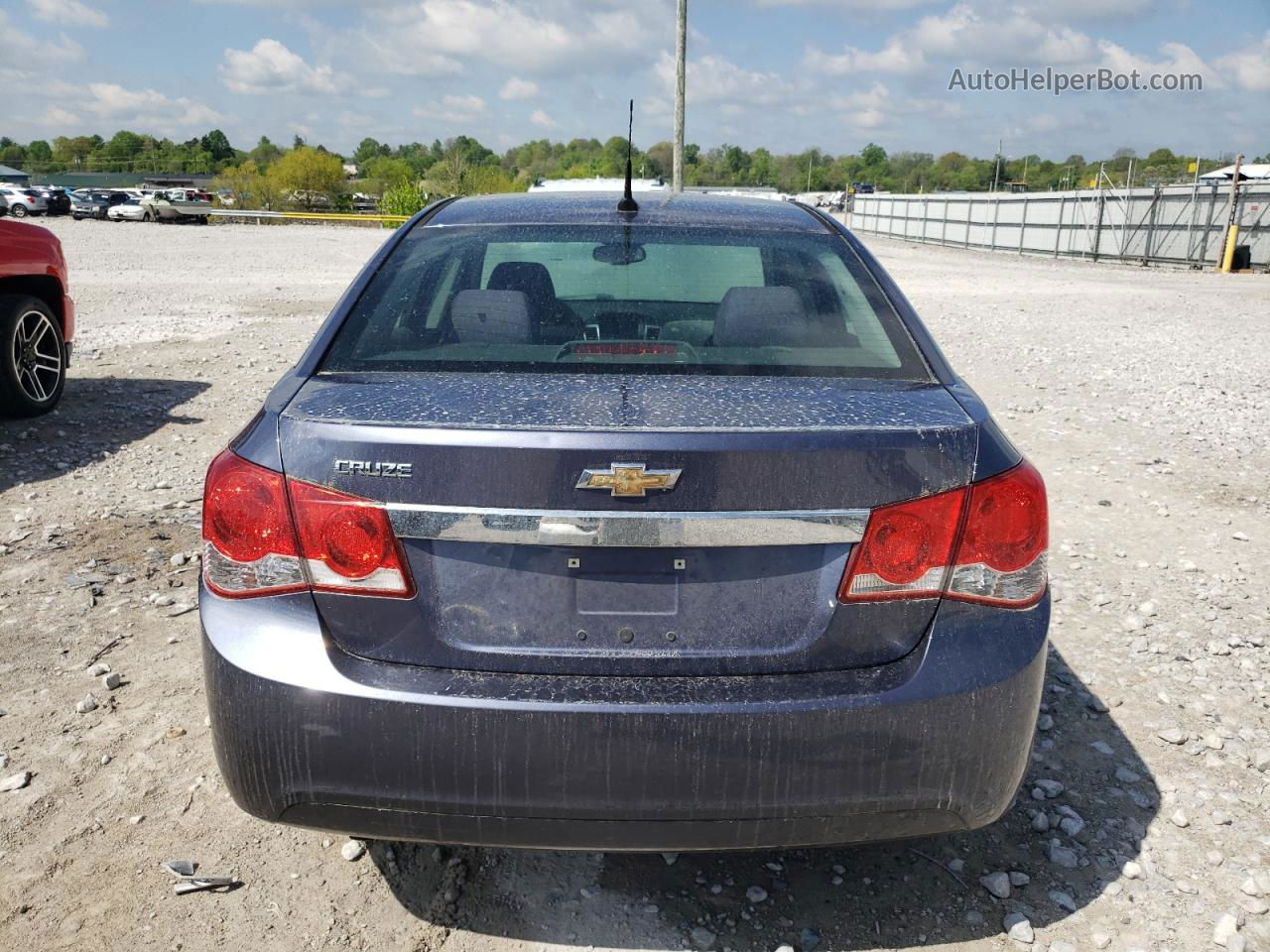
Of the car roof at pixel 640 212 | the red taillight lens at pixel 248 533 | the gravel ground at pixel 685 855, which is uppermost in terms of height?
the car roof at pixel 640 212

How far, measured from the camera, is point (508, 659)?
204 centimetres

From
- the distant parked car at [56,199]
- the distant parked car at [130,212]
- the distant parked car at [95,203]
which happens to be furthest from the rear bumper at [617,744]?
the distant parked car at [56,199]

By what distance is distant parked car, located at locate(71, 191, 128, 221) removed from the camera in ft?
187

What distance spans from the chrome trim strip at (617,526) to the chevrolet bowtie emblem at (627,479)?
47 millimetres

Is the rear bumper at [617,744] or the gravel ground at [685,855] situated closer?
the rear bumper at [617,744]

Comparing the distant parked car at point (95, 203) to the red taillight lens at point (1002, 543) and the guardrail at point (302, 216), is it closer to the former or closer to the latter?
the guardrail at point (302, 216)

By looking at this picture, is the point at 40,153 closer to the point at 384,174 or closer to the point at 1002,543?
the point at 384,174

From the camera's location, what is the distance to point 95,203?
57.2 m

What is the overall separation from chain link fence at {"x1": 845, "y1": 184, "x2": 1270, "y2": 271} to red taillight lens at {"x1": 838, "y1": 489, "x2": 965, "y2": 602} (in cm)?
2965

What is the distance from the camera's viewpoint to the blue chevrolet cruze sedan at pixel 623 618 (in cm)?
198

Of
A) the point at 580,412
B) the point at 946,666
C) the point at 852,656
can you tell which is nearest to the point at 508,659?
the point at 580,412

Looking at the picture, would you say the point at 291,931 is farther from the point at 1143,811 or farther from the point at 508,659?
the point at 1143,811

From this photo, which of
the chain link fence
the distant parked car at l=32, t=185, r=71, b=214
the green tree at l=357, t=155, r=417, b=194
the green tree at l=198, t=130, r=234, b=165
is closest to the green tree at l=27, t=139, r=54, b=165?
the green tree at l=198, t=130, r=234, b=165

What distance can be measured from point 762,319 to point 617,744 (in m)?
1.22
